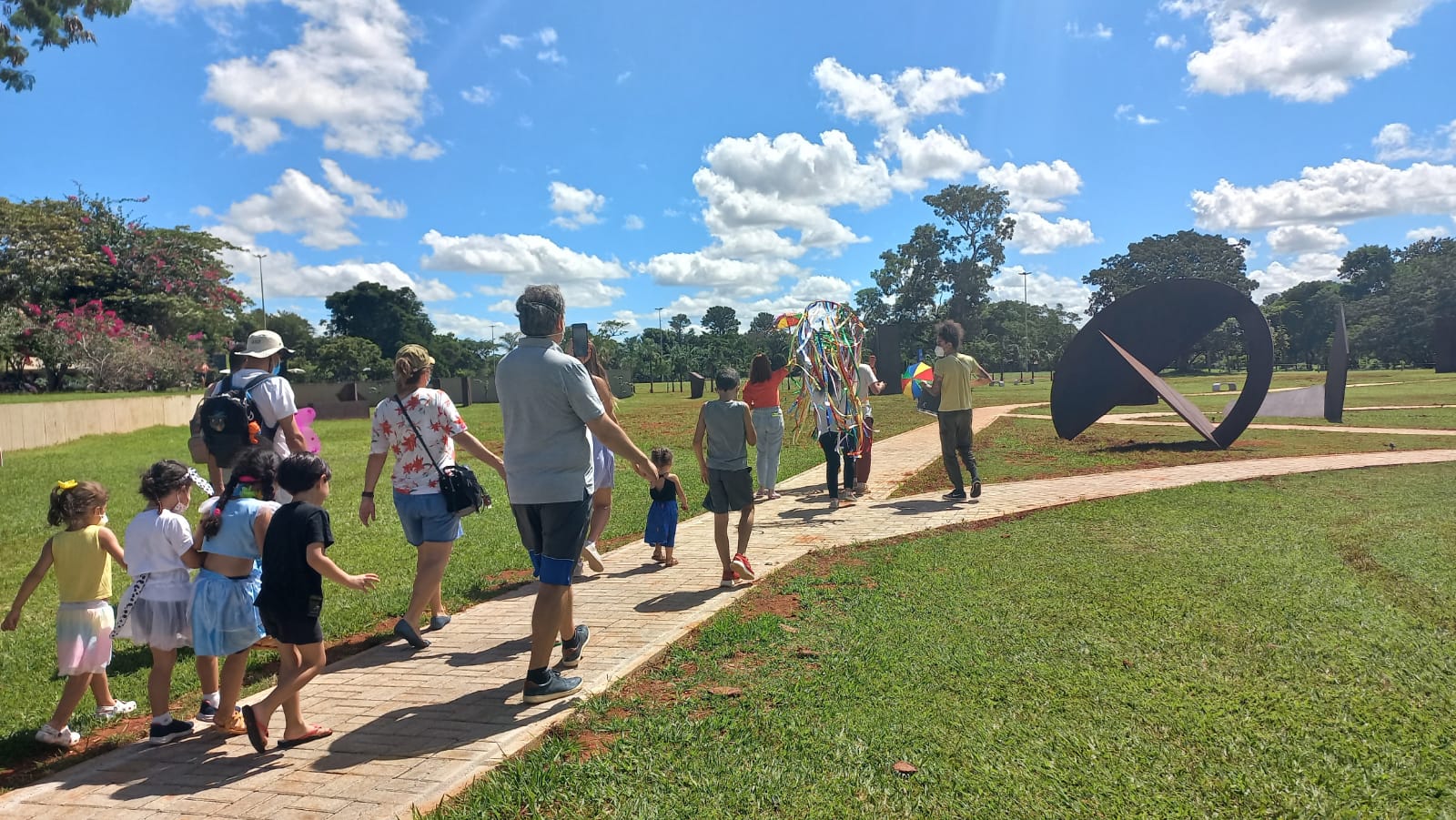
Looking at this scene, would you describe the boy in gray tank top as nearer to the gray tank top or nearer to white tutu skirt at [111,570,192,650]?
the gray tank top

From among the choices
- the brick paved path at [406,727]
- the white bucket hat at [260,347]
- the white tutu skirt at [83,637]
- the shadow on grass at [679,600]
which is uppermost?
the white bucket hat at [260,347]

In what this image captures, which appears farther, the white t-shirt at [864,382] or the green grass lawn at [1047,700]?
the white t-shirt at [864,382]

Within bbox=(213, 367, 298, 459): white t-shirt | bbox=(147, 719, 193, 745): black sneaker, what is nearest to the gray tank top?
bbox=(213, 367, 298, 459): white t-shirt

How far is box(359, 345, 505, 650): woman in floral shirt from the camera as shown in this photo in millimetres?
4789

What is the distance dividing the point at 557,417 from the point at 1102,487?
8.32 metres

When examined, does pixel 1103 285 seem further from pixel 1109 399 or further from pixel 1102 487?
pixel 1102 487

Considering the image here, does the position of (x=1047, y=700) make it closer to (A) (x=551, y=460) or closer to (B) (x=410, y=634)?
(A) (x=551, y=460)

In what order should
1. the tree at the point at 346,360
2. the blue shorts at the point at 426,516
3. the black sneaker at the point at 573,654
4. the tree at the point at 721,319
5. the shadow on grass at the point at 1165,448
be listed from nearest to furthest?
the black sneaker at the point at 573,654 → the blue shorts at the point at 426,516 → the shadow on grass at the point at 1165,448 → the tree at the point at 346,360 → the tree at the point at 721,319

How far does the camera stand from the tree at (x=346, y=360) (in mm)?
63531

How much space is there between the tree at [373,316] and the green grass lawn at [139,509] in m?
60.1

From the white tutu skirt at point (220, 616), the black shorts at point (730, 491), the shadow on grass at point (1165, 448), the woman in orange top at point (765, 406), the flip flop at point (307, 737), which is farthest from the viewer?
the shadow on grass at point (1165, 448)

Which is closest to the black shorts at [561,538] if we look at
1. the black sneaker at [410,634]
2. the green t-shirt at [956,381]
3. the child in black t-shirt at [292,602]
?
the child in black t-shirt at [292,602]

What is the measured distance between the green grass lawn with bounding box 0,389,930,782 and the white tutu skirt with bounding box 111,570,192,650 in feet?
2.18

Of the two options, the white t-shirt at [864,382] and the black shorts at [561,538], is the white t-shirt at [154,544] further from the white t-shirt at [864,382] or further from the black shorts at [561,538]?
the white t-shirt at [864,382]
